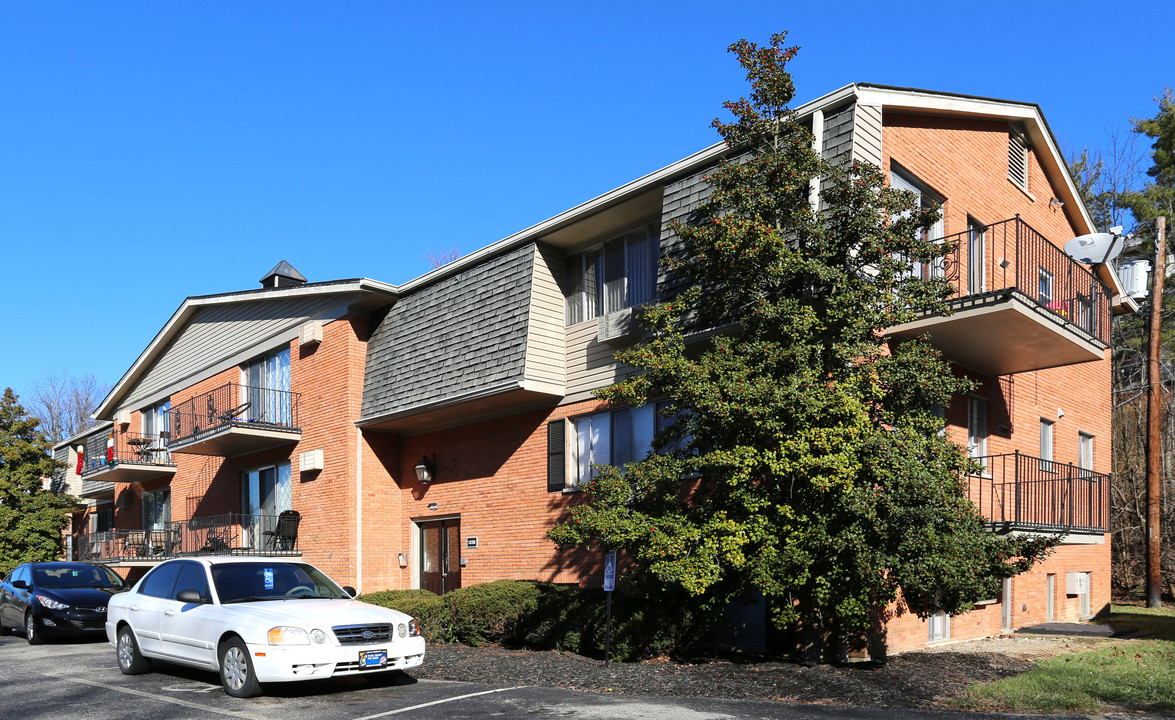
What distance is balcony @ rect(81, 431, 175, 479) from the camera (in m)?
27.3

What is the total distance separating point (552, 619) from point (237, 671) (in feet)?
18.1

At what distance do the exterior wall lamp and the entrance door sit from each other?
914 millimetres

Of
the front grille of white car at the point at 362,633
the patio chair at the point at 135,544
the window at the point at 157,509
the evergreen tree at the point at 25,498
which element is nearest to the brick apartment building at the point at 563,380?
the patio chair at the point at 135,544

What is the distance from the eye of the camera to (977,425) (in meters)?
15.8

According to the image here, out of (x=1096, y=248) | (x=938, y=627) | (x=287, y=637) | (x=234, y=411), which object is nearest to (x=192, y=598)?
(x=287, y=637)

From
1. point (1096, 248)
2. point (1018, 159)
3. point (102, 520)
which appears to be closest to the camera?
point (1096, 248)

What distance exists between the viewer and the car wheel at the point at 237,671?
9.66 meters

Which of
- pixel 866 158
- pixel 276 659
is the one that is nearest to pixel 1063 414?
pixel 866 158

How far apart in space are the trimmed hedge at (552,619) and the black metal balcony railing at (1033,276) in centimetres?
631

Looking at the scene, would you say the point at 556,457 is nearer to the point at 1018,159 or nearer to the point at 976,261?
the point at 976,261

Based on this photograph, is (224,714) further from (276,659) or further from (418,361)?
(418,361)

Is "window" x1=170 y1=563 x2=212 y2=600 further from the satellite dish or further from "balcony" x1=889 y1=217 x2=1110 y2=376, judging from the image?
the satellite dish

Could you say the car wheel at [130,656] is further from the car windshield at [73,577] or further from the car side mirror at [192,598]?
the car windshield at [73,577]

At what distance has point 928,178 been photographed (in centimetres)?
1505
